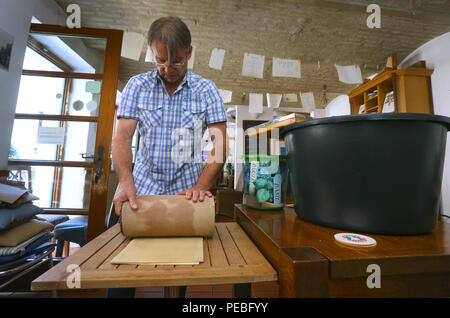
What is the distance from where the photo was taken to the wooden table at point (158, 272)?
0.36m

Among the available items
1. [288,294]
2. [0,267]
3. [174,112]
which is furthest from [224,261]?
[0,267]

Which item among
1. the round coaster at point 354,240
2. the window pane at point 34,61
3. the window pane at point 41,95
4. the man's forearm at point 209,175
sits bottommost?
the round coaster at point 354,240

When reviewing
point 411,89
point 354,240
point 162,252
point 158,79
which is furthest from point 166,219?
point 411,89

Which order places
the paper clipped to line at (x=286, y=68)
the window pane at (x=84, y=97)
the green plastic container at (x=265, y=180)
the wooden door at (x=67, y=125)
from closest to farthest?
the green plastic container at (x=265, y=180)
the wooden door at (x=67, y=125)
the window pane at (x=84, y=97)
the paper clipped to line at (x=286, y=68)

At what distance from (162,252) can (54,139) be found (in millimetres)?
2416

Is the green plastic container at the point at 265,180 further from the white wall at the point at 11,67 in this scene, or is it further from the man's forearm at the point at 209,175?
the white wall at the point at 11,67

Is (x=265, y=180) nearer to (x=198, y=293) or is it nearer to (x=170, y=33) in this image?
(x=170, y=33)

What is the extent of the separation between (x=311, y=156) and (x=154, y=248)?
1.47 feet

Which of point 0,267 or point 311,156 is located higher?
point 311,156

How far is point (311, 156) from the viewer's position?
56 centimetres

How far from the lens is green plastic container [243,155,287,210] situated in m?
0.76

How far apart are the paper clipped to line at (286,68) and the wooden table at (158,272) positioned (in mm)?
2610

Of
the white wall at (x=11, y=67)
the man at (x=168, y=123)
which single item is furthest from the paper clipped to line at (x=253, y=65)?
the white wall at (x=11, y=67)
